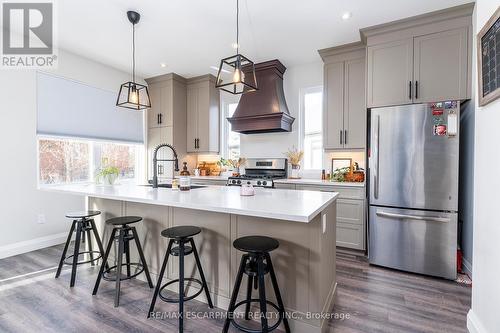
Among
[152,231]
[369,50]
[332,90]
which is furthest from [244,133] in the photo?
[152,231]

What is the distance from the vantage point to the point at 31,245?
341cm

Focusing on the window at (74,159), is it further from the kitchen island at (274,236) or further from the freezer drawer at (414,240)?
the freezer drawer at (414,240)

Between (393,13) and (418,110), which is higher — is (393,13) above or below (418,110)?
above

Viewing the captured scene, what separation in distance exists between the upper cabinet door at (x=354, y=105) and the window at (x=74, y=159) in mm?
3379

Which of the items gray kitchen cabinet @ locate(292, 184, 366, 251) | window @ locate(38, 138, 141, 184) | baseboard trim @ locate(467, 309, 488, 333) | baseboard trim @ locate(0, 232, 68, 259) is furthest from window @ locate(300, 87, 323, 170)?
baseboard trim @ locate(0, 232, 68, 259)

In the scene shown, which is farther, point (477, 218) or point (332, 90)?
point (332, 90)

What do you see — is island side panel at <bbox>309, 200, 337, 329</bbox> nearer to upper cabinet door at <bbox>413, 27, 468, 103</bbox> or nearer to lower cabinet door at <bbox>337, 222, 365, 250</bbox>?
lower cabinet door at <bbox>337, 222, 365, 250</bbox>

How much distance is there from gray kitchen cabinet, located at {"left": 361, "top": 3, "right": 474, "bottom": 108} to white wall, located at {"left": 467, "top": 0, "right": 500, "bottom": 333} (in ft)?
3.50

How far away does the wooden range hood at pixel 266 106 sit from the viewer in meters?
4.07

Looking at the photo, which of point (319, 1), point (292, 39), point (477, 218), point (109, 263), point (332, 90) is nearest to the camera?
point (477, 218)

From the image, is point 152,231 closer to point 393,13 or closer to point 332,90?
point 332,90

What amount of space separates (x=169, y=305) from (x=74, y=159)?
312cm

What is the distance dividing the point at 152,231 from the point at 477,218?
2717mm

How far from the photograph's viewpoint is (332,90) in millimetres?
3736
